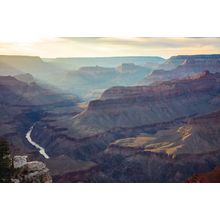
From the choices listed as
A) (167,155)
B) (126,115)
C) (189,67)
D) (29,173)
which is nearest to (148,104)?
(126,115)

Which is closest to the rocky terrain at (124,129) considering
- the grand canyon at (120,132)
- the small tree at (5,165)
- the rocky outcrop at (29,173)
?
the grand canyon at (120,132)

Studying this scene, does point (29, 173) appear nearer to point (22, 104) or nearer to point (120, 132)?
point (120, 132)

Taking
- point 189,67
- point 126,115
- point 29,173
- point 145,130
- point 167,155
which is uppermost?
point 29,173

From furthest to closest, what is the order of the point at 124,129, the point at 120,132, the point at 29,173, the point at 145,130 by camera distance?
the point at 145,130 < the point at 124,129 < the point at 120,132 < the point at 29,173


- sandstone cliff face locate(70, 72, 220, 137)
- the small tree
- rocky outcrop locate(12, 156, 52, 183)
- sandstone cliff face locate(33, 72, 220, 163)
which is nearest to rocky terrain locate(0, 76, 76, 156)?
sandstone cliff face locate(33, 72, 220, 163)

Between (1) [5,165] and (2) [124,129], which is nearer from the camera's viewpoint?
(1) [5,165]

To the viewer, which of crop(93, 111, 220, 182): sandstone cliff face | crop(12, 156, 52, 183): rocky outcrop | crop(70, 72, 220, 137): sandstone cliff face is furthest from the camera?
crop(70, 72, 220, 137): sandstone cliff face

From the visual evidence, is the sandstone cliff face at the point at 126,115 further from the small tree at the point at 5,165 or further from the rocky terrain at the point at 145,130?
the small tree at the point at 5,165

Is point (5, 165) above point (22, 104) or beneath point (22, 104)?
above

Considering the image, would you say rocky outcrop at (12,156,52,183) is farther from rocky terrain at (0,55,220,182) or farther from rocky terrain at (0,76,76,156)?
rocky terrain at (0,76,76,156)
